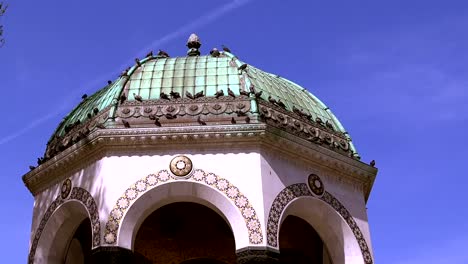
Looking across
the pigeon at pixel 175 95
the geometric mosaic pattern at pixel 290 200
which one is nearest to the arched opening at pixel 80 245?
the pigeon at pixel 175 95

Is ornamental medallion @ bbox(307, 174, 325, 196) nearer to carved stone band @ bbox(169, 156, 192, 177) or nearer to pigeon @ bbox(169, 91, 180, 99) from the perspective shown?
carved stone band @ bbox(169, 156, 192, 177)

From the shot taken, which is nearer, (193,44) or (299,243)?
(299,243)

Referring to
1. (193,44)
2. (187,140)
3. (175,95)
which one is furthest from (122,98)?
(193,44)

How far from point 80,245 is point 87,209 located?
2543 mm

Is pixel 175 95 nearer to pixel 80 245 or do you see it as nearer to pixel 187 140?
pixel 187 140

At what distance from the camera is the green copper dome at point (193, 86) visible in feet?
50.1

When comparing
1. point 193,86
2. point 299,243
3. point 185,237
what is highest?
point 193,86

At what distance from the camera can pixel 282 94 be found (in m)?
16.4

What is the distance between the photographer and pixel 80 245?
53.5 ft

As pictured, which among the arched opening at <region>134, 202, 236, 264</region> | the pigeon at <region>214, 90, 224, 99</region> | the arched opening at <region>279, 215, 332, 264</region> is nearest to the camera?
the pigeon at <region>214, 90, 224, 99</region>

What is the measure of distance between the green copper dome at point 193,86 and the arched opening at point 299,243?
2.39 m

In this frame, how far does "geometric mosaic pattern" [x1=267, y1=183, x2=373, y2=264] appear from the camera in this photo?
13448 mm

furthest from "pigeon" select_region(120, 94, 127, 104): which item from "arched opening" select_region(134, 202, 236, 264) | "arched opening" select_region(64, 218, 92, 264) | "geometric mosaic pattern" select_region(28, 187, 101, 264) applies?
"arched opening" select_region(134, 202, 236, 264)

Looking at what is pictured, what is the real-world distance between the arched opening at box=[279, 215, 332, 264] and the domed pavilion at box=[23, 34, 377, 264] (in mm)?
33
